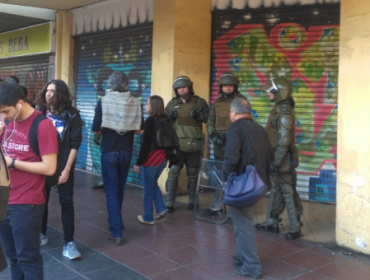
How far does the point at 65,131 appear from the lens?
13.7 ft

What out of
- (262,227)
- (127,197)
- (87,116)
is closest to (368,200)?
(262,227)

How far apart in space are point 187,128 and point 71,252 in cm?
265

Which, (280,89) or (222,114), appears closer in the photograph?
(280,89)

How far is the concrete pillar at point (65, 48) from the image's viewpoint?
9883 millimetres

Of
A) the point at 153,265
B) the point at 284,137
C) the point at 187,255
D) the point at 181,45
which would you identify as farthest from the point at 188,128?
the point at 153,265

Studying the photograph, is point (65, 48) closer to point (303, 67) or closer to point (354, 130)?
point (303, 67)

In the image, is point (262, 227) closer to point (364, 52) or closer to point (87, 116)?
point (364, 52)

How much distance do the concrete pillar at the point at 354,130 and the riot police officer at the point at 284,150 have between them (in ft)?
1.81

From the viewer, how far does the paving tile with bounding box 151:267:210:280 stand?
12.8ft

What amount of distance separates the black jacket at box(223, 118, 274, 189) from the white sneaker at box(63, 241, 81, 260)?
5.69ft

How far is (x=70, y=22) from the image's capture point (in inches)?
389

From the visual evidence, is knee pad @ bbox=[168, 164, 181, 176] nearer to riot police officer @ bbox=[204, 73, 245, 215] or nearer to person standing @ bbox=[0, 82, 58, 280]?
riot police officer @ bbox=[204, 73, 245, 215]

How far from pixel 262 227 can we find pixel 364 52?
2414 millimetres

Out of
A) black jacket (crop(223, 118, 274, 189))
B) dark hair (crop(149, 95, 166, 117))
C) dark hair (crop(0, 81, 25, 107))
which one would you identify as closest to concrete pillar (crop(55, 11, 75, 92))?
dark hair (crop(149, 95, 166, 117))
